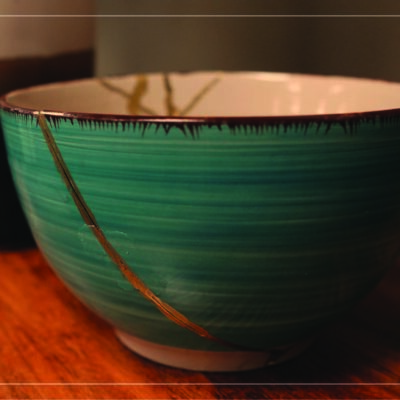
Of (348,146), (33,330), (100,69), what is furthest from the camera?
(100,69)

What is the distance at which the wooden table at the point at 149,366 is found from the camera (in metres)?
0.34

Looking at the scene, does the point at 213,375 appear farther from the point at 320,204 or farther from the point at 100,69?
the point at 100,69

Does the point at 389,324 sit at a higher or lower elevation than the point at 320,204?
lower

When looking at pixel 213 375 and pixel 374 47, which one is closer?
pixel 213 375

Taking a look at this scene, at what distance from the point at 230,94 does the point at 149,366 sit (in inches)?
8.9

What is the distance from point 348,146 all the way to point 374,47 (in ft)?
1.00

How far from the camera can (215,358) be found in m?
0.36

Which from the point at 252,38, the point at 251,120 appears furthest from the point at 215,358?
the point at 252,38

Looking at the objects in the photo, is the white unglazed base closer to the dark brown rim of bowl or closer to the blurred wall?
the dark brown rim of bowl

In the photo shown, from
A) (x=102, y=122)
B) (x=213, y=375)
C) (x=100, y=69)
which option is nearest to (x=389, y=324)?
(x=213, y=375)

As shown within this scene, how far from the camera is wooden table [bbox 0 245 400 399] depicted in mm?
344

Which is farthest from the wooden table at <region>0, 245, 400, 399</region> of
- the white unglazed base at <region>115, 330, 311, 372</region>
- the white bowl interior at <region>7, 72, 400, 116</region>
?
the white bowl interior at <region>7, 72, 400, 116</region>

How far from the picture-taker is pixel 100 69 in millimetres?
801

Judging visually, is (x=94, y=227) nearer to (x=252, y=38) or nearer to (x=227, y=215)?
(x=227, y=215)
